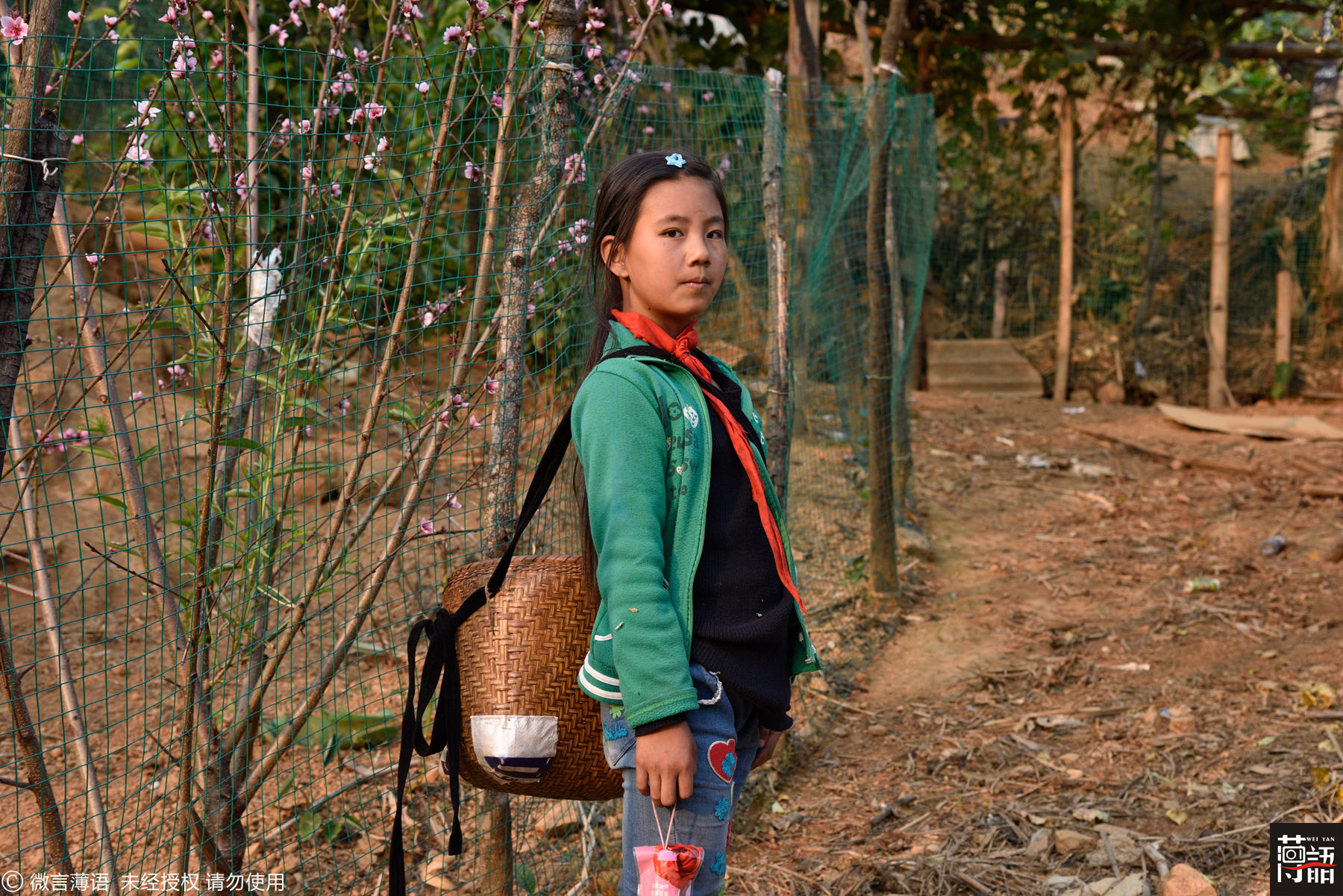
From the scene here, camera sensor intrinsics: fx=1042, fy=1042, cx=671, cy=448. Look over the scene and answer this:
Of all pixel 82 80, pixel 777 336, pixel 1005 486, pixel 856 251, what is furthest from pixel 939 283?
pixel 82 80

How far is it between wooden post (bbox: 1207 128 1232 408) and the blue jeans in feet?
29.0

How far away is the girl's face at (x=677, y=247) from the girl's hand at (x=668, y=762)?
0.66 metres

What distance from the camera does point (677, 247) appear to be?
1.67 meters

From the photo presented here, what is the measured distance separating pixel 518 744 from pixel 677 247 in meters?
0.86

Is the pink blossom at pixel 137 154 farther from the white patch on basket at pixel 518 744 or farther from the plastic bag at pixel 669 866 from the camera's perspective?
the plastic bag at pixel 669 866

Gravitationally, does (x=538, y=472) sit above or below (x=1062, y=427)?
above

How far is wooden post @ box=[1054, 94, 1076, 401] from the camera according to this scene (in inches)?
356

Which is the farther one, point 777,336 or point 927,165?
point 927,165

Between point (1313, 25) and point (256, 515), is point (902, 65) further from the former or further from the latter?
point (256, 515)

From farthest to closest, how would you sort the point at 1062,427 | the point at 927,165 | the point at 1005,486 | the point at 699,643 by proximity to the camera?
the point at 1062,427, the point at 1005,486, the point at 927,165, the point at 699,643

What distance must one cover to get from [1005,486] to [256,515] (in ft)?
18.4

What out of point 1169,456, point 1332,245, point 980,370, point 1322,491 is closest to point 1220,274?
point 1332,245

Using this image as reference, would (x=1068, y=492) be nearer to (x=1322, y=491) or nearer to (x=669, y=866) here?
(x=1322, y=491)

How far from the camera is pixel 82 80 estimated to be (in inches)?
155
